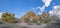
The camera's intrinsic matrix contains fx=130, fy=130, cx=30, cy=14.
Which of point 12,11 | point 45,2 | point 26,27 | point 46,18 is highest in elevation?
point 45,2

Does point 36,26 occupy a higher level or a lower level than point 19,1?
lower

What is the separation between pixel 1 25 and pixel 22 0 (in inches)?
19.1

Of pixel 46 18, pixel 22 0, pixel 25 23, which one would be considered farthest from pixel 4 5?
pixel 46 18

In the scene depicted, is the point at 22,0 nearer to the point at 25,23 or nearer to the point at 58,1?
the point at 25,23

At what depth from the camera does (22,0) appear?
1.97 meters

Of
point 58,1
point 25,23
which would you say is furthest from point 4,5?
point 58,1

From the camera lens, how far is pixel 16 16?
1938 millimetres

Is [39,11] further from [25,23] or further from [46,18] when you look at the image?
[25,23]

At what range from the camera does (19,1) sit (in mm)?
1967

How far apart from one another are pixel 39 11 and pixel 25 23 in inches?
10.8

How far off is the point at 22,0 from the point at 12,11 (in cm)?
23

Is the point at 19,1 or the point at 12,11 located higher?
the point at 19,1

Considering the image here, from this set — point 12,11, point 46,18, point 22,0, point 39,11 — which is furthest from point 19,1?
point 46,18

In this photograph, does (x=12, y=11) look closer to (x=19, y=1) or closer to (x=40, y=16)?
(x=19, y=1)
